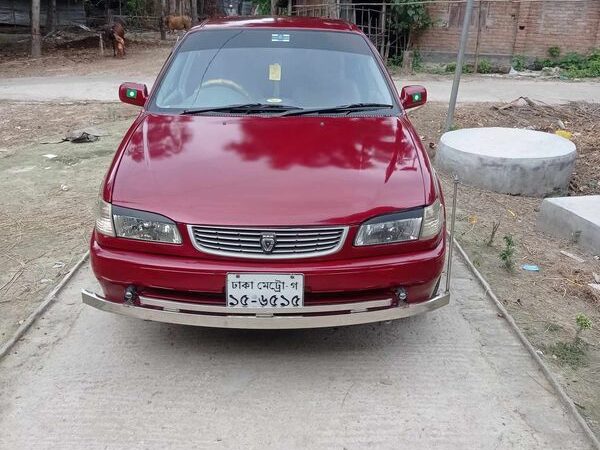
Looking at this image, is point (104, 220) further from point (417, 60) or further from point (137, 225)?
point (417, 60)

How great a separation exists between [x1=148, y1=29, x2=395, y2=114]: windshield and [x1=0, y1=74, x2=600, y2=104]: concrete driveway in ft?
24.0

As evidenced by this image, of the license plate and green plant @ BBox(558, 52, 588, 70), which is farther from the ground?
green plant @ BBox(558, 52, 588, 70)

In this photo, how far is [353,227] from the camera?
9.00 feet

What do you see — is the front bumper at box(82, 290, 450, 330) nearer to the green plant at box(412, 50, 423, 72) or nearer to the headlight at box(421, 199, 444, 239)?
the headlight at box(421, 199, 444, 239)

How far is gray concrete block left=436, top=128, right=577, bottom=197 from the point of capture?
19.7 ft

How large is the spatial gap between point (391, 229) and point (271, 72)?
5.76 feet

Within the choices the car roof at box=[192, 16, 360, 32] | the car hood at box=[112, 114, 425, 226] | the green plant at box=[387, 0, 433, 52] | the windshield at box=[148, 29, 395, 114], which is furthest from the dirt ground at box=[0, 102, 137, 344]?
the green plant at box=[387, 0, 433, 52]

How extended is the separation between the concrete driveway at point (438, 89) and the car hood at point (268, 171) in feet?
27.1

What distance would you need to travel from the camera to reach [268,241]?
2.71 m

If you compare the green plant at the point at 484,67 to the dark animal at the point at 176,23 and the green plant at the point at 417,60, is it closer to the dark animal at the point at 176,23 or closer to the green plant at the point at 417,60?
the green plant at the point at 417,60

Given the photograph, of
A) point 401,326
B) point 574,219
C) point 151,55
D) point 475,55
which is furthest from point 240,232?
point 151,55

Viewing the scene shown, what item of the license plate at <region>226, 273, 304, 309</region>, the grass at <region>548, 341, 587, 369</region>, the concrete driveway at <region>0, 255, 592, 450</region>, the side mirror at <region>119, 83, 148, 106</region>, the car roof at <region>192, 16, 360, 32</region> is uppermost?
the car roof at <region>192, 16, 360, 32</region>

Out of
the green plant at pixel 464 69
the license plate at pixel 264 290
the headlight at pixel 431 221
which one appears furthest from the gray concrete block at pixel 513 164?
the green plant at pixel 464 69

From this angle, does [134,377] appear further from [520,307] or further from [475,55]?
[475,55]
